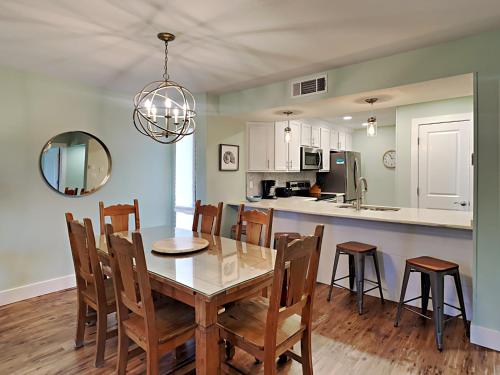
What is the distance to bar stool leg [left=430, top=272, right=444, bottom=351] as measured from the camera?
2.31 metres

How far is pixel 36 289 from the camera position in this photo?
3.31m

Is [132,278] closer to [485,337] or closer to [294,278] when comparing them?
[294,278]

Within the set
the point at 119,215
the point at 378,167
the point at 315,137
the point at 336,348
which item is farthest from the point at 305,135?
the point at 336,348

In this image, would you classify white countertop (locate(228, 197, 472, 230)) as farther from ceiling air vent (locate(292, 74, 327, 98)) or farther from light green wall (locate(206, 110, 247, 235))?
ceiling air vent (locate(292, 74, 327, 98))

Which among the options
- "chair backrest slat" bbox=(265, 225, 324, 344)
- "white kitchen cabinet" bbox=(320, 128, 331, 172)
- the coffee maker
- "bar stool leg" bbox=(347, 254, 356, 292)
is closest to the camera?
"chair backrest slat" bbox=(265, 225, 324, 344)

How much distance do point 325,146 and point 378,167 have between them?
1.50 meters

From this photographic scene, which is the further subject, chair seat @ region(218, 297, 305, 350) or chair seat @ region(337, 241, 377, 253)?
chair seat @ region(337, 241, 377, 253)

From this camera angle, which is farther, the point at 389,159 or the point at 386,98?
the point at 389,159

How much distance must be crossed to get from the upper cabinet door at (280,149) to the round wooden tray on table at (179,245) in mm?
2602

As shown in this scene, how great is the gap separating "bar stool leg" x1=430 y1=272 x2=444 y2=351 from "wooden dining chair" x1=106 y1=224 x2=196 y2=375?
184 centimetres

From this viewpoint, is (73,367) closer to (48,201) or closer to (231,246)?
(231,246)

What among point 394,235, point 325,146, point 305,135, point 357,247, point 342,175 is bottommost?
point 357,247

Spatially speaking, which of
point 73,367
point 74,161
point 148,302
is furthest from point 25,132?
point 148,302

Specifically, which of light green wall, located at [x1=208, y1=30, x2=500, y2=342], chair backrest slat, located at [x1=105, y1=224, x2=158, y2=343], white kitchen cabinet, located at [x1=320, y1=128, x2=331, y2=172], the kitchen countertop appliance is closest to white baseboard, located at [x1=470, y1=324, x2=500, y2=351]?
light green wall, located at [x1=208, y1=30, x2=500, y2=342]
